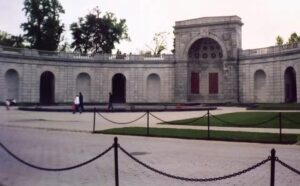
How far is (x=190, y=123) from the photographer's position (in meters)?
24.6

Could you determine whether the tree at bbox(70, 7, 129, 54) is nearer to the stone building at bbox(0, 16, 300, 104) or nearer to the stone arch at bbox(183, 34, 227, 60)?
the stone building at bbox(0, 16, 300, 104)

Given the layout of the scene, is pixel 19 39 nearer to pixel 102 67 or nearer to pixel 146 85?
pixel 102 67

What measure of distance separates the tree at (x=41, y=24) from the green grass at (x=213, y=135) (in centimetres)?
4637

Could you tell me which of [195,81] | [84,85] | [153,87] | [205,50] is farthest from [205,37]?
[84,85]

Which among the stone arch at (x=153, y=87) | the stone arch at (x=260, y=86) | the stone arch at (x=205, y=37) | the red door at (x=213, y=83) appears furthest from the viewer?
the stone arch at (x=153, y=87)

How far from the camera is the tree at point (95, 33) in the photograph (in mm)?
70188

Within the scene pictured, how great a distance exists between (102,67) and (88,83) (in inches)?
128

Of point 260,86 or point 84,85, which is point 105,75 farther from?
point 260,86

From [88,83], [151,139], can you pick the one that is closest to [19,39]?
[88,83]

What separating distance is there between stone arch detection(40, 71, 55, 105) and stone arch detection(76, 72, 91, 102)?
12.6 feet

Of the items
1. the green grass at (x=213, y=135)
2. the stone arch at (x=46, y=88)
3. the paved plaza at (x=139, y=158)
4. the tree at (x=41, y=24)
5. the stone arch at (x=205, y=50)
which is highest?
the tree at (x=41, y=24)

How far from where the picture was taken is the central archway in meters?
63.8

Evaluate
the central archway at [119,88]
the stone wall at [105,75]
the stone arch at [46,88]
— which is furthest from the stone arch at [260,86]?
the stone arch at [46,88]

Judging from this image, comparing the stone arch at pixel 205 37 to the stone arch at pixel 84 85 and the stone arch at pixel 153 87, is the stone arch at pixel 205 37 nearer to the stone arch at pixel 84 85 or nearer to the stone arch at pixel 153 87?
the stone arch at pixel 153 87
